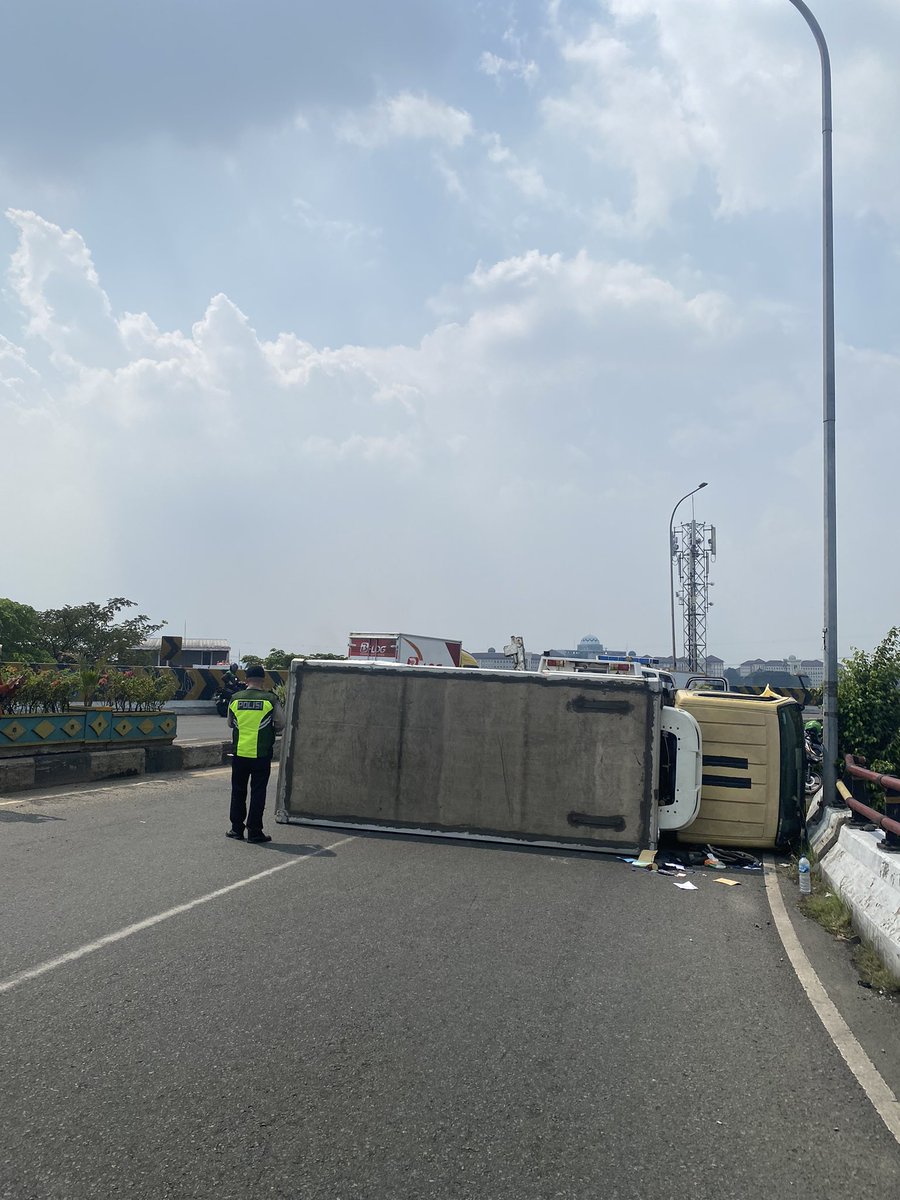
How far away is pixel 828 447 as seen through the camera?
448 inches

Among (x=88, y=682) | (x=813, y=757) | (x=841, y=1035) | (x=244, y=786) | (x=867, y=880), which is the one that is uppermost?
(x=88, y=682)

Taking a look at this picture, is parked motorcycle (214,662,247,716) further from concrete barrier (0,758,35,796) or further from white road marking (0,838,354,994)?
white road marking (0,838,354,994)

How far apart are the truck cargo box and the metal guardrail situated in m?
1.96

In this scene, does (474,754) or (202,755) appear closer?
(474,754)

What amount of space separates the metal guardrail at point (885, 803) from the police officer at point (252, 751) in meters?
5.84

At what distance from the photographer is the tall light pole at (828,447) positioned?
10.6 meters

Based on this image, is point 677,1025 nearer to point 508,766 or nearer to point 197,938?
point 197,938

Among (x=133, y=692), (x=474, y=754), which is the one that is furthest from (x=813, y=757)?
(x=133, y=692)

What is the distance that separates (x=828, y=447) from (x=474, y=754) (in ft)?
19.0

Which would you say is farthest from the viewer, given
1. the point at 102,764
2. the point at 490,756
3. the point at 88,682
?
the point at 88,682

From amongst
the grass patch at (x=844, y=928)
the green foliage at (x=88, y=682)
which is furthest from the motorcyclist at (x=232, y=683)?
the grass patch at (x=844, y=928)

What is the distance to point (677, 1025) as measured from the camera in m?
4.93

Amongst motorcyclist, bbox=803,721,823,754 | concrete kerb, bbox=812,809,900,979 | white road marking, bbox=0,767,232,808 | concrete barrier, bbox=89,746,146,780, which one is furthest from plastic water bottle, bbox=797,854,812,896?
concrete barrier, bbox=89,746,146,780

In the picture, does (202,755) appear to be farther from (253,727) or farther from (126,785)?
(253,727)
